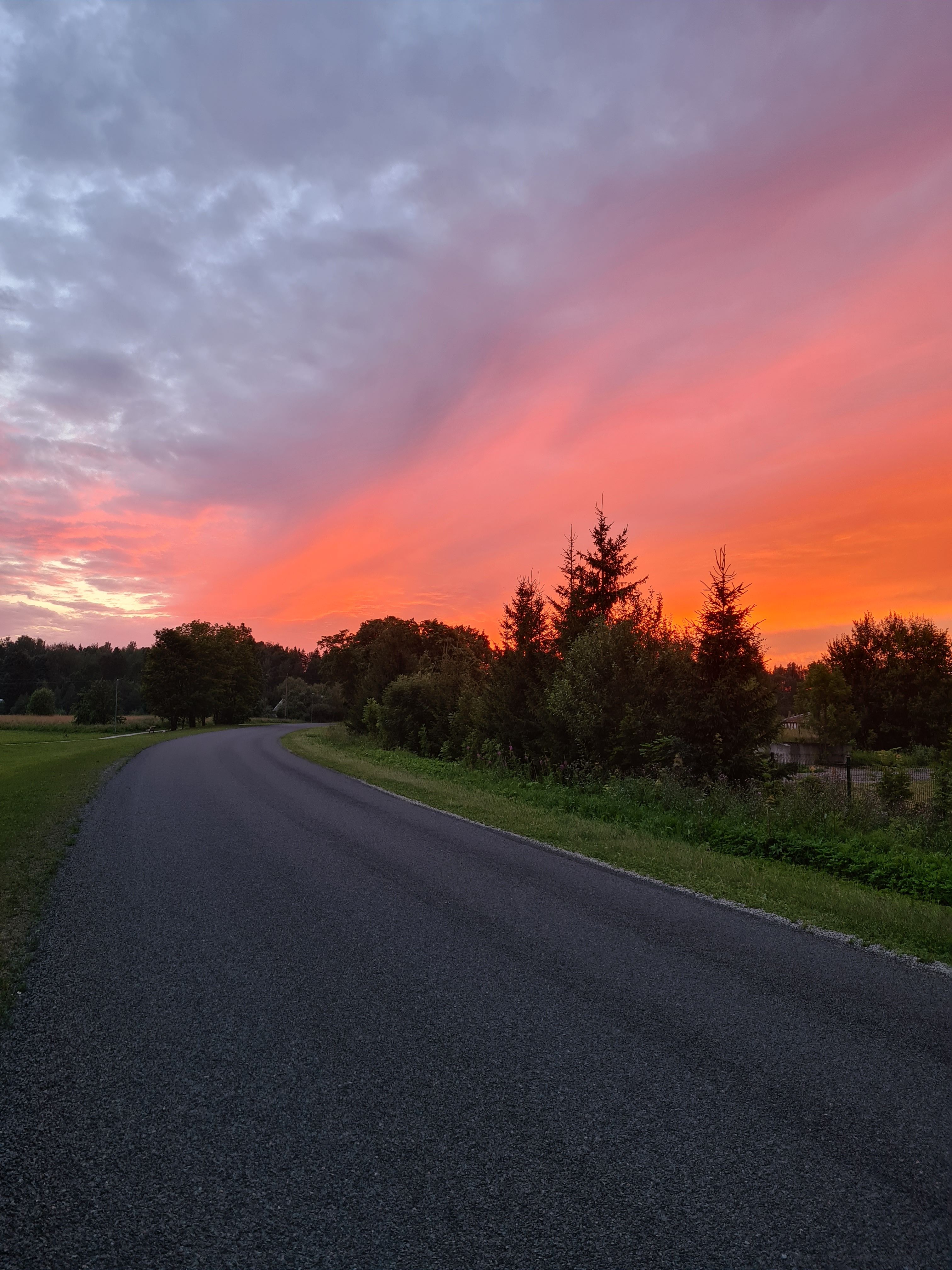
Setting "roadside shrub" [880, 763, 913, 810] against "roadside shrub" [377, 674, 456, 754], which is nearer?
"roadside shrub" [880, 763, 913, 810]

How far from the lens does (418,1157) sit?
3.15 metres

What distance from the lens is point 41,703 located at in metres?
95.3

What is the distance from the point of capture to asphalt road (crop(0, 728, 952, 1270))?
108 inches

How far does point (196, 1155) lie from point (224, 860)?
641cm

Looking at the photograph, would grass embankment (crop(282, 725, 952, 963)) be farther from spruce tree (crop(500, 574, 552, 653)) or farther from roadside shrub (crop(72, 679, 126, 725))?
roadside shrub (crop(72, 679, 126, 725))

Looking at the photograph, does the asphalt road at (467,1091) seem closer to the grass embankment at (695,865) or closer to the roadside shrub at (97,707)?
the grass embankment at (695,865)

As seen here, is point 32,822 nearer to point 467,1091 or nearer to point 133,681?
point 467,1091

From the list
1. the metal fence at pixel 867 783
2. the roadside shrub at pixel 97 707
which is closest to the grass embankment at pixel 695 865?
the metal fence at pixel 867 783

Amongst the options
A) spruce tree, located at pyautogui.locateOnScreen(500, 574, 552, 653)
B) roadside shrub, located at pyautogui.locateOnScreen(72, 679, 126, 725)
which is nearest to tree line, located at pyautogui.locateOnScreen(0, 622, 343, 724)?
roadside shrub, located at pyautogui.locateOnScreen(72, 679, 126, 725)

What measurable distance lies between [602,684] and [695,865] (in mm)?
8873

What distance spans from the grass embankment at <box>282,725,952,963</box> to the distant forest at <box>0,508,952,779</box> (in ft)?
7.16

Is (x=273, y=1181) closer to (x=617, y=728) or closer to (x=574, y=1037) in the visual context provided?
(x=574, y=1037)

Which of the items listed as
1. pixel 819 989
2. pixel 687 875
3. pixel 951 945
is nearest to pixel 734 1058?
pixel 819 989

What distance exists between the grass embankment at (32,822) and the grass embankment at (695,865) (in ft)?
21.7
